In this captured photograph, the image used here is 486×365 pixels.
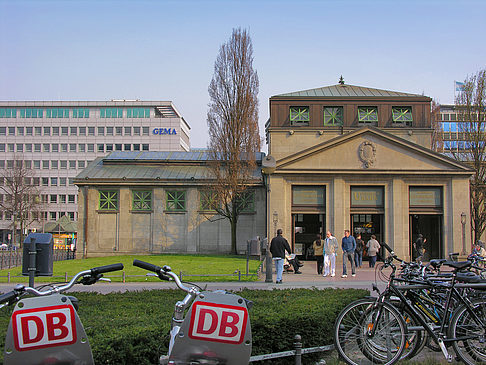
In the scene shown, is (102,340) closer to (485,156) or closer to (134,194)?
(134,194)

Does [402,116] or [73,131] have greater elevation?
[73,131]

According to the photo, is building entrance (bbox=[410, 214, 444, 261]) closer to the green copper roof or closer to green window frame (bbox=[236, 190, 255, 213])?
the green copper roof

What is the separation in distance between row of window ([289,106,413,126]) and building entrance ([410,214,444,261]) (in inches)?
301

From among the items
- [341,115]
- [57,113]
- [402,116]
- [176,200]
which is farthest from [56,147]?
[402,116]

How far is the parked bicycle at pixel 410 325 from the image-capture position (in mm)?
6348

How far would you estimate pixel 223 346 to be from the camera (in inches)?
168

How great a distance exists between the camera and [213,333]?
13.9 feet

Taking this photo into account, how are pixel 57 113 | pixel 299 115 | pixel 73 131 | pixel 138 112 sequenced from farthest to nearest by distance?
1. pixel 138 112
2. pixel 57 113
3. pixel 73 131
4. pixel 299 115

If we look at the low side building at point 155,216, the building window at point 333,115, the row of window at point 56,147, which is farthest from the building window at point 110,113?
the building window at point 333,115

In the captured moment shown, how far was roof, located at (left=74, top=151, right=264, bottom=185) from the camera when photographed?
129ft

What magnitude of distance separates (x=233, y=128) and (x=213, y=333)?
3650cm

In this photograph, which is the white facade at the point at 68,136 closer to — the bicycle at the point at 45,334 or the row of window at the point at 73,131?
the row of window at the point at 73,131

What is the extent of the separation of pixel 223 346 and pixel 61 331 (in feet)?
4.29

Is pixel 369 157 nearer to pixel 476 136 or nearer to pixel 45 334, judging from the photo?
pixel 476 136
